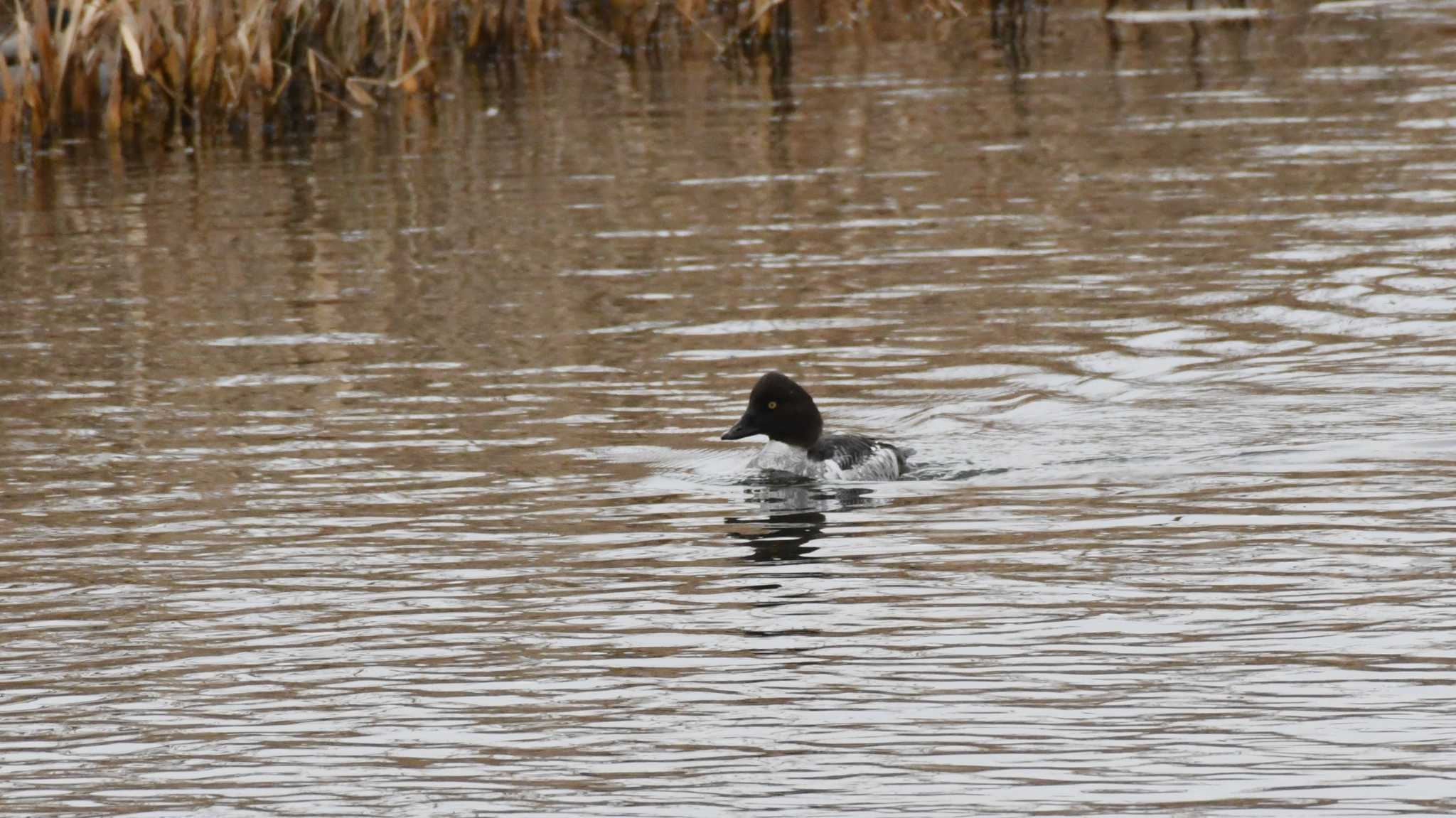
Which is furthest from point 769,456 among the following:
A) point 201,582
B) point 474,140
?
point 474,140

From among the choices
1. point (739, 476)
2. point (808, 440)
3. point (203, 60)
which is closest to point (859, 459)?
point (808, 440)

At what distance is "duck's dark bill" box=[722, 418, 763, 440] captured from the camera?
10.1 m

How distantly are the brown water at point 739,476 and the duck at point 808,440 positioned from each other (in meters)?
0.12

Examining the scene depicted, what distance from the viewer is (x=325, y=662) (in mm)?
7250

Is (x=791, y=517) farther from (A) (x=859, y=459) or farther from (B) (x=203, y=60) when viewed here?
(B) (x=203, y=60)

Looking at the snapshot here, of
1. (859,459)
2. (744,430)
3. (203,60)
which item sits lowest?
(859,459)

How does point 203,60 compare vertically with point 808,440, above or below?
above

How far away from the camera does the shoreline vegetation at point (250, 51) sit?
19.9 metres

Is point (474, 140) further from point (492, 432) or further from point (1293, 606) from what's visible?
point (1293, 606)

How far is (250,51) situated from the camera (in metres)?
20.5

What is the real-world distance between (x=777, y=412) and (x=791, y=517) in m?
0.65

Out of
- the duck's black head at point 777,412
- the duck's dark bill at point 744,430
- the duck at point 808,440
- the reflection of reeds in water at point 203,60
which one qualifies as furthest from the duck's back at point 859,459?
the reflection of reeds in water at point 203,60

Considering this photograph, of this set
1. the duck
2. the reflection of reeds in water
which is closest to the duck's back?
the duck

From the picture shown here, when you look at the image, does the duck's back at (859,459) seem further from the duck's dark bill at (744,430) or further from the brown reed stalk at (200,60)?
the brown reed stalk at (200,60)
